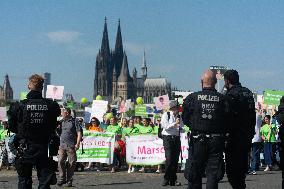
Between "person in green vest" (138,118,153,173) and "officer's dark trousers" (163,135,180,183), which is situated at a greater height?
"person in green vest" (138,118,153,173)

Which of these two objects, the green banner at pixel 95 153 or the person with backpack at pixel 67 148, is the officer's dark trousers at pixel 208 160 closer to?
the person with backpack at pixel 67 148

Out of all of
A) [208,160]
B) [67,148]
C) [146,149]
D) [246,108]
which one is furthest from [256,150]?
[208,160]

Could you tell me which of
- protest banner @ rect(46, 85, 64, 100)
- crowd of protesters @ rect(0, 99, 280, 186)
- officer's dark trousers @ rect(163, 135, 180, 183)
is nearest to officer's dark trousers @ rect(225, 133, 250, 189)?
officer's dark trousers @ rect(163, 135, 180, 183)

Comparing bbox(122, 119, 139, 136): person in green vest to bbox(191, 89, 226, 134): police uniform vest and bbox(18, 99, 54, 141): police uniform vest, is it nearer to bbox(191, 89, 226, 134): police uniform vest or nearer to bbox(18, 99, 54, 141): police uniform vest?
bbox(191, 89, 226, 134): police uniform vest

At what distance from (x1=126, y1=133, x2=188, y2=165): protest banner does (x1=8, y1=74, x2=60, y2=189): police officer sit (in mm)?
11331

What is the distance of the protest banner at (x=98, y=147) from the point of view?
20859 mm

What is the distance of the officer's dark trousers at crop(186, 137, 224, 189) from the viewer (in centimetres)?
882

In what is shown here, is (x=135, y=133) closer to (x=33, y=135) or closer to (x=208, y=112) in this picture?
(x=208, y=112)

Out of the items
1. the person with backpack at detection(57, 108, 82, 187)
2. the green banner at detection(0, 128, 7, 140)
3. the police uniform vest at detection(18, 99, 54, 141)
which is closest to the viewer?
the police uniform vest at detection(18, 99, 54, 141)

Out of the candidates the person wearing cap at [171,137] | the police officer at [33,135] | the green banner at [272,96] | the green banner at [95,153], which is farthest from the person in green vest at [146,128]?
the police officer at [33,135]

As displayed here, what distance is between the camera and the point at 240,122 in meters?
9.55

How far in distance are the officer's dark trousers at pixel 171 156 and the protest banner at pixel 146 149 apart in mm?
4608

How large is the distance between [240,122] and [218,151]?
867 millimetres

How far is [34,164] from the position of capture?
861 centimetres
